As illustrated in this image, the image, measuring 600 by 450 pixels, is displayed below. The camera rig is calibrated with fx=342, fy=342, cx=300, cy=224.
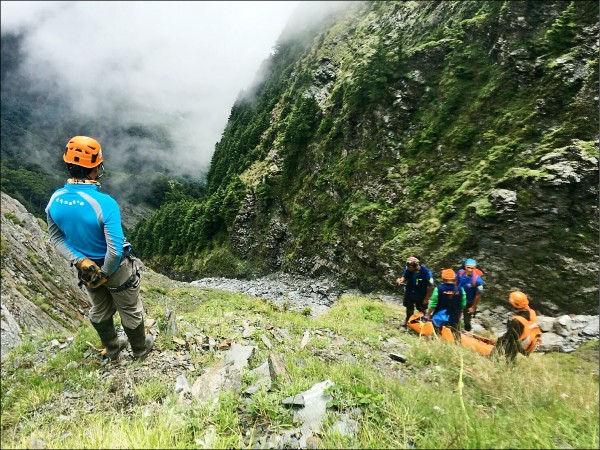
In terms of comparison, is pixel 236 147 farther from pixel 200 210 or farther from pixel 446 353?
pixel 446 353

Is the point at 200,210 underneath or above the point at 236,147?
underneath

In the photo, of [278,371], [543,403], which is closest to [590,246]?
[543,403]

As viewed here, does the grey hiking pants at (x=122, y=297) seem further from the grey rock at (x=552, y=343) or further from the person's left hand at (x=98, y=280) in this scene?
the grey rock at (x=552, y=343)

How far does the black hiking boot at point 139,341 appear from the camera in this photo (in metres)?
4.97

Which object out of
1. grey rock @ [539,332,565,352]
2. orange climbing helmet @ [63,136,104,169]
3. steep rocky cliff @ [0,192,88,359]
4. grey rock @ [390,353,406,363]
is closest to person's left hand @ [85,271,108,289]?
orange climbing helmet @ [63,136,104,169]

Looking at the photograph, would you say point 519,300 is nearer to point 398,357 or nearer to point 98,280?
point 398,357

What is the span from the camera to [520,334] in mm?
5660

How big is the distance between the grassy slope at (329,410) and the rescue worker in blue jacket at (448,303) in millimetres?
2927

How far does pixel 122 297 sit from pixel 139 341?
33.6 inches

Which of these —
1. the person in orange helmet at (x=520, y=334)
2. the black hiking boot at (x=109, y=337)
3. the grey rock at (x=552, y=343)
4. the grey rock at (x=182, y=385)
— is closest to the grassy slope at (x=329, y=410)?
the grey rock at (x=182, y=385)

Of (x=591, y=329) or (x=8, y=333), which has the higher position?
(x=591, y=329)

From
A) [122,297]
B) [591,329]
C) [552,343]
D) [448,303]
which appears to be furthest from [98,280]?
[591,329]

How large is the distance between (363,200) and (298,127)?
14.3 m

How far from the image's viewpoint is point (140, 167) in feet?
584
